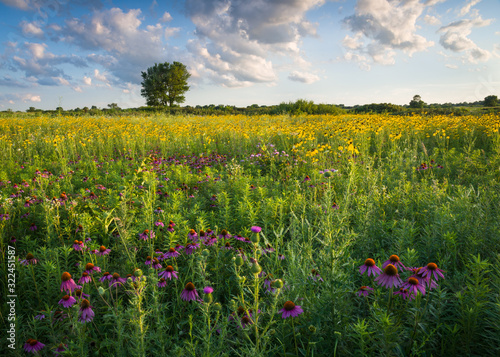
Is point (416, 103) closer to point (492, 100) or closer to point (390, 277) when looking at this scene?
point (492, 100)

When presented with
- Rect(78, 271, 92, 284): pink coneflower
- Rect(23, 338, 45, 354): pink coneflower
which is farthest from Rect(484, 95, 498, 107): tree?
Rect(23, 338, 45, 354): pink coneflower

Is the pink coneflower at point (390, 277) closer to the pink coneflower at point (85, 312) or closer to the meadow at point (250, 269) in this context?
the meadow at point (250, 269)

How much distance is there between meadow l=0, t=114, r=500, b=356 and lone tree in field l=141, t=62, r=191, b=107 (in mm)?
40898

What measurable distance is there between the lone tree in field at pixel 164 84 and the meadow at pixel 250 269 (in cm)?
4090

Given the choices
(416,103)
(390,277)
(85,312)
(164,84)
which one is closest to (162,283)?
(85,312)

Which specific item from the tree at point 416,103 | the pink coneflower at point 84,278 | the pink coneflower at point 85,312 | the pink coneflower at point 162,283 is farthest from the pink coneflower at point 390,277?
the tree at point 416,103

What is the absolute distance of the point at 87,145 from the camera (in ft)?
23.5

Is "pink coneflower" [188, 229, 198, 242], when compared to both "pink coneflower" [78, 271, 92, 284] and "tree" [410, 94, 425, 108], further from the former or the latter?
"tree" [410, 94, 425, 108]

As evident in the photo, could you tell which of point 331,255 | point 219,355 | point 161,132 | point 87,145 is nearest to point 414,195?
point 331,255

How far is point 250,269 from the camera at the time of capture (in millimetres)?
1169

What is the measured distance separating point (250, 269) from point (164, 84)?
4712 cm

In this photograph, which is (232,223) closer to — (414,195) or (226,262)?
(226,262)

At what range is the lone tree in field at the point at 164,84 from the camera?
139ft

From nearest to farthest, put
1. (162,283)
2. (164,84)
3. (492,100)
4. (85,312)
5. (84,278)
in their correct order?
1. (85,312)
2. (84,278)
3. (162,283)
4. (492,100)
5. (164,84)
